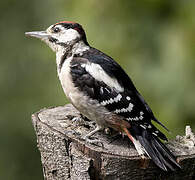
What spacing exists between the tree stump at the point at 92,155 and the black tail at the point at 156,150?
0.18 ft

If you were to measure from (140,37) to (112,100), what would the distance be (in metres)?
2.09

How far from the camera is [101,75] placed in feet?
12.9

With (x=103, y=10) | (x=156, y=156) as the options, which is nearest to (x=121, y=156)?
(x=156, y=156)

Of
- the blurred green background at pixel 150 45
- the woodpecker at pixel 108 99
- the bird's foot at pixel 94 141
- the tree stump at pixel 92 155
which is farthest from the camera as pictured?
the blurred green background at pixel 150 45

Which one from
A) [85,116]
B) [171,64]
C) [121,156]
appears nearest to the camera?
[121,156]

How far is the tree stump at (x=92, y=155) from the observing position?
11.8ft

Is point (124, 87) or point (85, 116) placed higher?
point (124, 87)

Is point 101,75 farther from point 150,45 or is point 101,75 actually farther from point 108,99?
point 150,45

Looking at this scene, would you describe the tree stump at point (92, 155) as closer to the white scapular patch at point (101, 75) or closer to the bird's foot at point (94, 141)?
the bird's foot at point (94, 141)

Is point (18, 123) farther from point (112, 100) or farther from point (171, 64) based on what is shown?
point (112, 100)

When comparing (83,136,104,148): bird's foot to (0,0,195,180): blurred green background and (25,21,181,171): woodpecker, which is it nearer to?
(25,21,181,171): woodpecker

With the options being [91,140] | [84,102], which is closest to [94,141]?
[91,140]

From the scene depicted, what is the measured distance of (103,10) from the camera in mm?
5836

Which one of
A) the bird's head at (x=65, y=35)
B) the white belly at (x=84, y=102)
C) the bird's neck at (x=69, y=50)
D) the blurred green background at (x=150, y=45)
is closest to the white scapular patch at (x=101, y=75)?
the white belly at (x=84, y=102)
